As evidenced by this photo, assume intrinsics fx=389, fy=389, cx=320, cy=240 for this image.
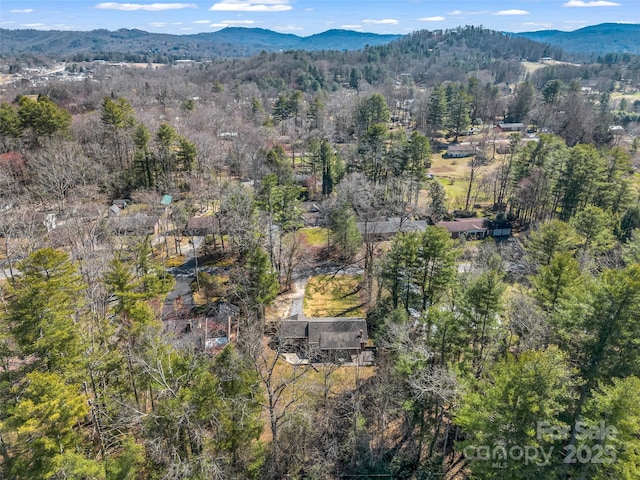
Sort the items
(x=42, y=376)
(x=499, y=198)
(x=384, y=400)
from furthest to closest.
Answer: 1. (x=499, y=198)
2. (x=384, y=400)
3. (x=42, y=376)

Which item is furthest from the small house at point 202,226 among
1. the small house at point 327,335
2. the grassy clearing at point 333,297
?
the small house at point 327,335

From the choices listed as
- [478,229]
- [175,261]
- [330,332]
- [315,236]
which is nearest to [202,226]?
[175,261]

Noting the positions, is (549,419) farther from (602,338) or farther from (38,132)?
(38,132)

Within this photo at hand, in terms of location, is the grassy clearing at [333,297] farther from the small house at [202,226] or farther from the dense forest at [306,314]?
the small house at [202,226]

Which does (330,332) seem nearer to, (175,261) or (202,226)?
(175,261)

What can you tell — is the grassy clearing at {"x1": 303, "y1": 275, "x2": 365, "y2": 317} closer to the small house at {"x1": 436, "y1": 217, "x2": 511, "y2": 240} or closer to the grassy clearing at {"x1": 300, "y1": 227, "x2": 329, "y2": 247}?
the grassy clearing at {"x1": 300, "y1": 227, "x2": 329, "y2": 247}

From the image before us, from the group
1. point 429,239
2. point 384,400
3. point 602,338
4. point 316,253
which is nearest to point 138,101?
point 316,253

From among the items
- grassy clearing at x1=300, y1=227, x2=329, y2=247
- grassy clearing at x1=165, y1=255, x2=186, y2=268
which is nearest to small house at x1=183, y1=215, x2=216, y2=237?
grassy clearing at x1=165, y1=255, x2=186, y2=268
